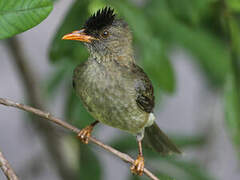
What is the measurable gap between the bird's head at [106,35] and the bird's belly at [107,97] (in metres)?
0.26

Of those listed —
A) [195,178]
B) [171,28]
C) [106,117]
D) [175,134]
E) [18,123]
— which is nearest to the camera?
[106,117]

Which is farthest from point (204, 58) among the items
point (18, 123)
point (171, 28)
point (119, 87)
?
point (18, 123)

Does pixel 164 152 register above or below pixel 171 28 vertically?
below

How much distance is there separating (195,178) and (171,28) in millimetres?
1513

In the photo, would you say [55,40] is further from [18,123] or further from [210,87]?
[18,123]

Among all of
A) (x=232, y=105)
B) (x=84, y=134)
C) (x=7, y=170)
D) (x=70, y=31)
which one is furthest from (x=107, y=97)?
(x=7, y=170)

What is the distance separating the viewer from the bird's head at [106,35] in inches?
134

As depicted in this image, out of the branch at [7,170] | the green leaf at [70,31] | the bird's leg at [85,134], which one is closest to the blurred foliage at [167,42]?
the green leaf at [70,31]

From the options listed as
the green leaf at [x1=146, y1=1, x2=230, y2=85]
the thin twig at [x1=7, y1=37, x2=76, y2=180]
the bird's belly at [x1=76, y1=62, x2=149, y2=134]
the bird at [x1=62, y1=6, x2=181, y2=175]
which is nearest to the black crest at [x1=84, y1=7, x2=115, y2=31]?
the bird at [x1=62, y1=6, x2=181, y2=175]

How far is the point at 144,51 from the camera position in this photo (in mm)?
3512

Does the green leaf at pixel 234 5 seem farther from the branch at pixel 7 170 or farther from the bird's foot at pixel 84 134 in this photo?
the branch at pixel 7 170

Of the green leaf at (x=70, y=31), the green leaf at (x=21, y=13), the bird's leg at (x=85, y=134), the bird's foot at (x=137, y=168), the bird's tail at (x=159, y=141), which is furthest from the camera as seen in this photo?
the bird's tail at (x=159, y=141)

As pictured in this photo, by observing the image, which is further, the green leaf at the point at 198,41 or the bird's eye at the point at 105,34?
the green leaf at the point at 198,41

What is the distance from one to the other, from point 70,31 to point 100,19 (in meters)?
0.23
